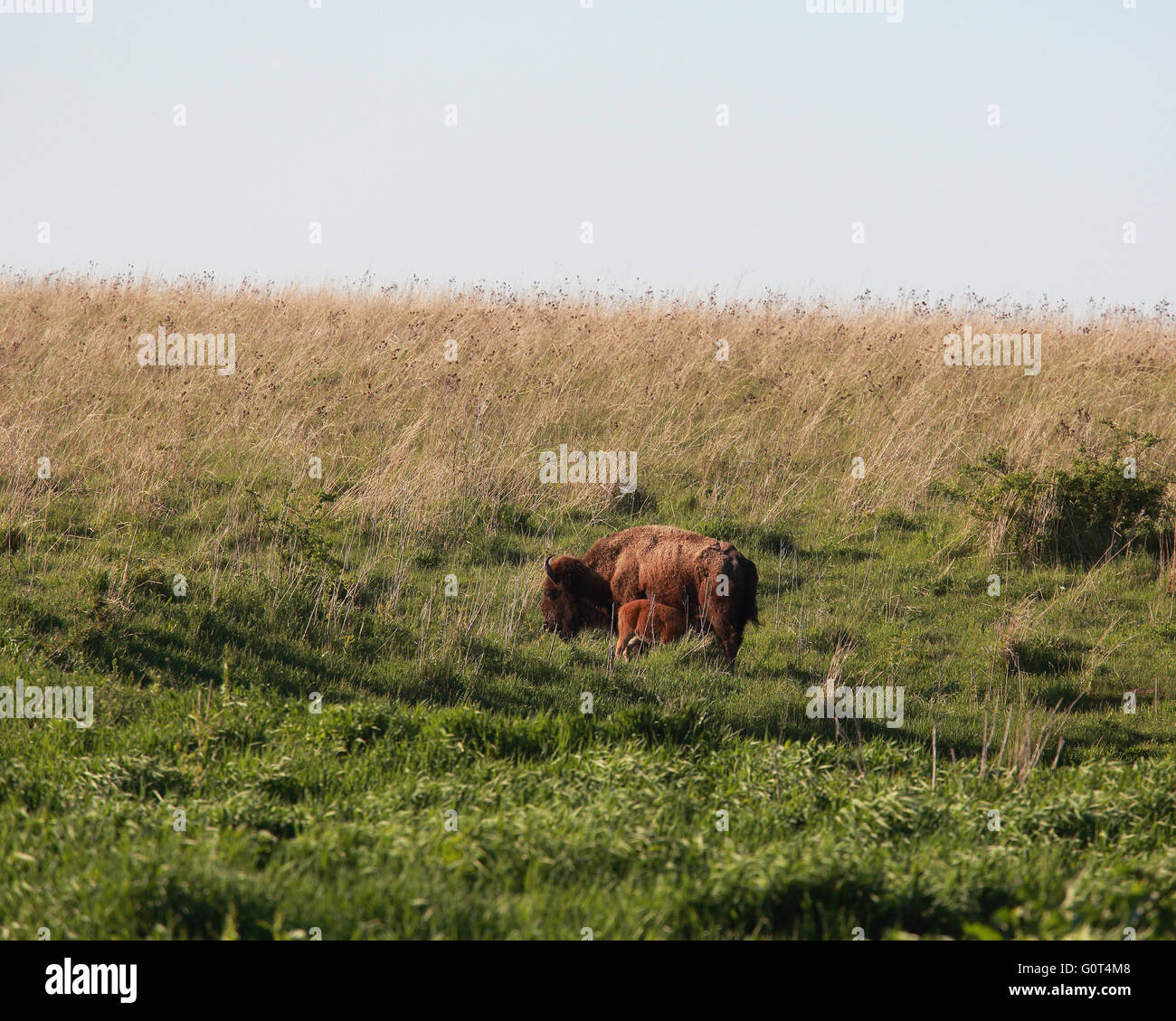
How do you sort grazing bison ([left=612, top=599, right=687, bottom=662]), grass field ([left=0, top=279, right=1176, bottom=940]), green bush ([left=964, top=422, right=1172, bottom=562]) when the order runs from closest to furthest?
grass field ([left=0, top=279, right=1176, bottom=940]), grazing bison ([left=612, top=599, right=687, bottom=662]), green bush ([left=964, top=422, right=1172, bottom=562])

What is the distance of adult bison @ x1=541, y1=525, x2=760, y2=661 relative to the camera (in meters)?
7.88

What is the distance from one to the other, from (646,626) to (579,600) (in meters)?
0.63

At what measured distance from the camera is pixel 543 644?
827 cm

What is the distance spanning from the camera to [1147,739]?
25.0ft

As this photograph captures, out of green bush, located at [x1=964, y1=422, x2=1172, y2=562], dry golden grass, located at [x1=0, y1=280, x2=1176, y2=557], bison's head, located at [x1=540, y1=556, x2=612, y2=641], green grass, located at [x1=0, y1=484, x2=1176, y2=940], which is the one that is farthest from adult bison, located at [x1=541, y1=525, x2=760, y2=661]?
green bush, located at [x1=964, y1=422, x2=1172, y2=562]

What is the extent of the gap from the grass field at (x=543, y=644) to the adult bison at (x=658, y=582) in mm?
311

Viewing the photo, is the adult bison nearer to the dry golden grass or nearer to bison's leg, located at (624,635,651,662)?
bison's leg, located at (624,635,651,662)


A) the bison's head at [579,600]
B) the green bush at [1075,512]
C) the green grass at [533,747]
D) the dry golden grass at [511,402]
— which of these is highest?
the dry golden grass at [511,402]

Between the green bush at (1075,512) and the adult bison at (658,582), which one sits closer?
the adult bison at (658,582)

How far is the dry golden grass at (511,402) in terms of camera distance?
440 inches

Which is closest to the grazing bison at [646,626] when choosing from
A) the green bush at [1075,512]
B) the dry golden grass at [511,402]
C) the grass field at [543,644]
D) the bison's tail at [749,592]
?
the grass field at [543,644]

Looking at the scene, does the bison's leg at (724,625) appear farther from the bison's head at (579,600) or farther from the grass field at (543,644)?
the bison's head at (579,600)

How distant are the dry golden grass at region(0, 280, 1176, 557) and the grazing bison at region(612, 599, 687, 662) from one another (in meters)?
A: 2.98
